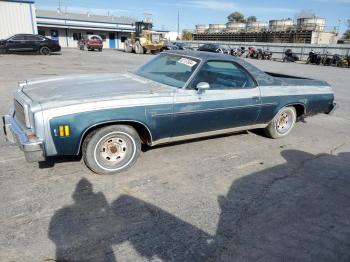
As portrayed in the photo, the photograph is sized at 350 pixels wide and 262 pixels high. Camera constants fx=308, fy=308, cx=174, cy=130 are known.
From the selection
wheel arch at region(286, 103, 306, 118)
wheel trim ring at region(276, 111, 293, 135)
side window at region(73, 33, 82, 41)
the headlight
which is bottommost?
wheel trim ring at region(276, 111, 293, 135)

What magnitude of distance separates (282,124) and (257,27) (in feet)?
188

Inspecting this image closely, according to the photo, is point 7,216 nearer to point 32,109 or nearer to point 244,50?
point 32,109

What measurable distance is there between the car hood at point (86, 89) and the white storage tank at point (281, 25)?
172 feet

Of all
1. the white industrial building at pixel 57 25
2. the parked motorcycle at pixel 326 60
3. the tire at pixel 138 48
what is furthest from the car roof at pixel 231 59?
the white industrial building at pixel 57 25

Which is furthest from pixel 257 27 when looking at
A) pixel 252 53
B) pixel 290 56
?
pixel 290 56

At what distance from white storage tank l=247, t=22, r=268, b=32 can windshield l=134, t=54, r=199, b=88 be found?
55.7m

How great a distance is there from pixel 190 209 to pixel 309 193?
1.59m

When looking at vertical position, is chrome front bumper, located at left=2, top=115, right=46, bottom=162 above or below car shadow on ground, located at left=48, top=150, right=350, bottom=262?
above

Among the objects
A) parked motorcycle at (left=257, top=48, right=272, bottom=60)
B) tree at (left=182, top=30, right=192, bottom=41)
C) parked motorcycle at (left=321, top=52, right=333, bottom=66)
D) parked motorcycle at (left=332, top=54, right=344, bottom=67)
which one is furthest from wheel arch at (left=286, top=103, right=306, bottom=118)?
tree at (left=182, top=30, right=192, bottom=41)

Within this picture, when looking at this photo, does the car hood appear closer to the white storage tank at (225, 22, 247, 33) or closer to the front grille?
the front grille

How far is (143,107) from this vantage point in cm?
386

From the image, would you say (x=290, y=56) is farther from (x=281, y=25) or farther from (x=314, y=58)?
(x=281, y=25)

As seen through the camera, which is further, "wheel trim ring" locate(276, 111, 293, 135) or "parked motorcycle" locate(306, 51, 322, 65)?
"parked motorcycle" locate(306, 51, 322, 65)

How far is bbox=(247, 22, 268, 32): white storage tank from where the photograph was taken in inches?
2234
